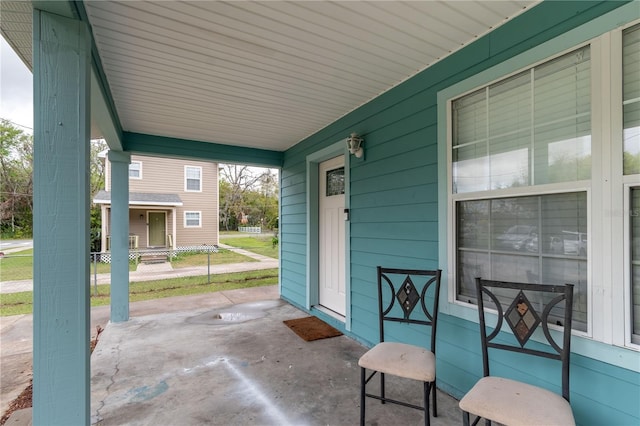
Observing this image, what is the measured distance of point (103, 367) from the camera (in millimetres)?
2793

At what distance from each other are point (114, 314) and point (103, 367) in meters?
1.45

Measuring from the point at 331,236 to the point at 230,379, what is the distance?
2144 millimetres

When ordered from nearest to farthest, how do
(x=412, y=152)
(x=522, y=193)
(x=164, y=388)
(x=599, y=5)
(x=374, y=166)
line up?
(x=599, y=5) → (x=522, y=193) → (x=164, y=388) → (x=412, y=152) → (x=374, y=166)

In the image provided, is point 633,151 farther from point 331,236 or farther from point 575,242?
point 331,236

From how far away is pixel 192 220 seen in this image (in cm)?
1198

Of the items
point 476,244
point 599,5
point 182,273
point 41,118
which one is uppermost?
point 599,5

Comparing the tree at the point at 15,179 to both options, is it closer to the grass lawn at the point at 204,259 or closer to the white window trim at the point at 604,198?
the grass lawn at the point at 204,259

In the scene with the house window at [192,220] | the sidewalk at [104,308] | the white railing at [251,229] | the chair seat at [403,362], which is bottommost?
the sidewalk at [104,308]

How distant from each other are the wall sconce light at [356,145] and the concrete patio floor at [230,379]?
2.04m

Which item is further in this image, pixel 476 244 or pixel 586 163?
pixel 476 244

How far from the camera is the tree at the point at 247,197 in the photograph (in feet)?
68.5

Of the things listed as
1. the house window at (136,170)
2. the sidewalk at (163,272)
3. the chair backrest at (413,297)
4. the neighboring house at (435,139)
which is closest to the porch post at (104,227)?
the house window at (136,170)

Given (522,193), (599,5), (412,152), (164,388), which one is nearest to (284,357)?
(164,388)

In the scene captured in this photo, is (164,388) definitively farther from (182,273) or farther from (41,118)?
(182,273)
